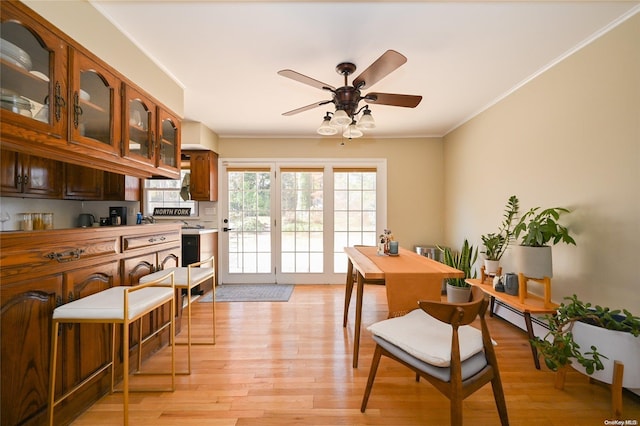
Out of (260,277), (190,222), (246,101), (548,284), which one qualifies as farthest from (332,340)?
(190,222)

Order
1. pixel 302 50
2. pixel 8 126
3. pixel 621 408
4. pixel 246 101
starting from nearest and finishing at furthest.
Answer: pixel 8 126, pixel 621 408, pixel 302 50, pixel 246 101

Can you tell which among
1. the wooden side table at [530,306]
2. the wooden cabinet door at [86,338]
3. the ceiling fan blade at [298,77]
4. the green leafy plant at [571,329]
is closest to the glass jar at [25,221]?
the wooden cabinet door at [86,338]

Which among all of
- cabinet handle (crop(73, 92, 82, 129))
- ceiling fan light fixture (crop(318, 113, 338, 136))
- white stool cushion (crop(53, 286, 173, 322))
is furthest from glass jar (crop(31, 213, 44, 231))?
ceiling fan light fixture (crop(318, 113, 338, 136))

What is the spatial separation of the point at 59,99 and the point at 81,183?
1.57 meters

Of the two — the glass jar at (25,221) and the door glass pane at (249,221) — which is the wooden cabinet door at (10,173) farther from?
the door glass pane at (249,221)

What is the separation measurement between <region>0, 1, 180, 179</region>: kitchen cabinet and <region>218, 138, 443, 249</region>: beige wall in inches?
87.7

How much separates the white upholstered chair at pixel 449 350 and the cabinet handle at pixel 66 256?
1.72 m

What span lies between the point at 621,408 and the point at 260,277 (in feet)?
12.5

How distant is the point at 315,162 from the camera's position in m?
4.11

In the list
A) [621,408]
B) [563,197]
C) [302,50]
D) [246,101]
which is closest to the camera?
[621,408]

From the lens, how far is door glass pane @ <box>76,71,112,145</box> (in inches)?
58.1

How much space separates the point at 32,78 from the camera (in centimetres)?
121

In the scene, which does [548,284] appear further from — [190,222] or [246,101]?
[190,222]

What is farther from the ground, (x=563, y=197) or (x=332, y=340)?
(x=563, y=197)
